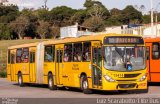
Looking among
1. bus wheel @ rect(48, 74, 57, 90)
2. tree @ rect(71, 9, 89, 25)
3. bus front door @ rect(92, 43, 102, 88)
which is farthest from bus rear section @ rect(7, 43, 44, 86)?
tree @ rect(71, 9, 89, 25)

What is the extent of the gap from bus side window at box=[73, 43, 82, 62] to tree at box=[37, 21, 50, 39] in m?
98.7

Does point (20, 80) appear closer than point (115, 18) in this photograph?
Yes

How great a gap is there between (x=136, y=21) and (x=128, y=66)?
103944 millimetres

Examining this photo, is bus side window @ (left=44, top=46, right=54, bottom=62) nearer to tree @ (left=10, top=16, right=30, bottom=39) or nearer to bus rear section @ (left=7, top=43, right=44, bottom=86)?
bus rear section @ (left=7, top=43, right=44, bottom=86)

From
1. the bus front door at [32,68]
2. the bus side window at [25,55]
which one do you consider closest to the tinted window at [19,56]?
the bus side window at [25,55]

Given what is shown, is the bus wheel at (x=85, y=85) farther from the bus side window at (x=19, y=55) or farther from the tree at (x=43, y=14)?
the tree at (x=43, y=14)

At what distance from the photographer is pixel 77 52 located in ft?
76.3

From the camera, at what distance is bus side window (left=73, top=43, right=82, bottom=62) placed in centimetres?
2299

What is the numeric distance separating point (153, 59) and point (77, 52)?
17.4 ft

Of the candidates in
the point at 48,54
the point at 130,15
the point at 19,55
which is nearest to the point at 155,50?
the point at 48,54

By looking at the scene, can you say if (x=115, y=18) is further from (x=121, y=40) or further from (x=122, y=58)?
(x=122, y=58)

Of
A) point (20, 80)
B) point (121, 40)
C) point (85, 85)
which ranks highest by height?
point (121, 40)

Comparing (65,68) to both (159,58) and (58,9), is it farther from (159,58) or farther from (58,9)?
(58,9)

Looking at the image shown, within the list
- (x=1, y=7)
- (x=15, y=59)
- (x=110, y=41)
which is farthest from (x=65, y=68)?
(x=1, y=7)
